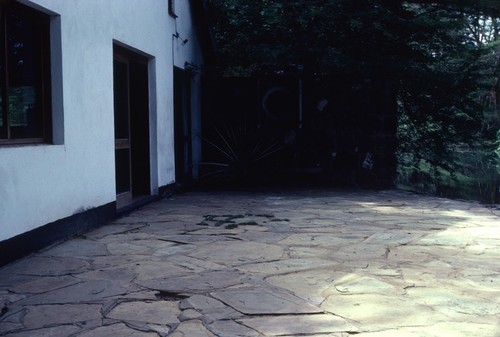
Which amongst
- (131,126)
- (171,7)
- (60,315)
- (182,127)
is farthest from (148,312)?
(182,127)

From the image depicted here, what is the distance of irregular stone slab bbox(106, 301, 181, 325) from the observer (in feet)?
8.54

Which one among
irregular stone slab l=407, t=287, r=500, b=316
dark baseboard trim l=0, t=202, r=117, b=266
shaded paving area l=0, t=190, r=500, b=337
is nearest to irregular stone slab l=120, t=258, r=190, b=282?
shaded paving area l=0, t=190, r=500, b=337

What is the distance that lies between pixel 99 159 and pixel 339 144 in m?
5.75

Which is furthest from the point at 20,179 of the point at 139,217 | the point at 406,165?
the point at 406,165

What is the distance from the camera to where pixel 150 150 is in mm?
7379

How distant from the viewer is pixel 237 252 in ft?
13.6

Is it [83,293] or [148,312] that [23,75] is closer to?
[83,293]

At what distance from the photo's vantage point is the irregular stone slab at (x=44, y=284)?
3113mm

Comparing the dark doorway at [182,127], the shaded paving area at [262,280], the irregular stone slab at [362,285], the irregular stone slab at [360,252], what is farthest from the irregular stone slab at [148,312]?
the dark doorway at [182,127]

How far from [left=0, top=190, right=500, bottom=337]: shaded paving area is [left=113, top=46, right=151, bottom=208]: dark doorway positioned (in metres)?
1.06

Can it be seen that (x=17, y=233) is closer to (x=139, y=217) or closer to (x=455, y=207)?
(x=139, y=217)

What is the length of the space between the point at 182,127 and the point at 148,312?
6.76 m

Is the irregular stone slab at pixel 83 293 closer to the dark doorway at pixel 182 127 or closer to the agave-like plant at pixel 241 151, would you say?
the dark doorway at pixel 182 127

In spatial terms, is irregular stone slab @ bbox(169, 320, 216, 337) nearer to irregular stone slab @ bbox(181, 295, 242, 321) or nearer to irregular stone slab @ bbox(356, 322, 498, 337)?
irregular stone slab @ bbox(181, 295, 242, 321)
